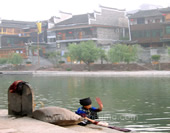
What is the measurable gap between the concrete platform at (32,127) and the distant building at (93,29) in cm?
4232

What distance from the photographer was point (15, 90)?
9461 millimetres

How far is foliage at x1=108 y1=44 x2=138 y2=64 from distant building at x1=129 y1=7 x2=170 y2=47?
7090mm

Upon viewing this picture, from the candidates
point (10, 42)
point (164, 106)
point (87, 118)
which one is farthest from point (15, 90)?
point (10, 42)

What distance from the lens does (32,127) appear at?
7668 millimetres

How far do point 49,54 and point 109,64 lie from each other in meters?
14.2

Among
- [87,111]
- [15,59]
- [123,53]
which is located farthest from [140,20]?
[87,111]

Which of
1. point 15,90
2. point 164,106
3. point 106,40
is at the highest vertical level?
point 106,40

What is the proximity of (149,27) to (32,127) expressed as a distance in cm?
4375

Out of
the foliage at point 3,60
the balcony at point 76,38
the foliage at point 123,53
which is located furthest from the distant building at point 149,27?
the foliage at point 3,60

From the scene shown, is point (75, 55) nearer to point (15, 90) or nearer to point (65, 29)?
point (65, 29)

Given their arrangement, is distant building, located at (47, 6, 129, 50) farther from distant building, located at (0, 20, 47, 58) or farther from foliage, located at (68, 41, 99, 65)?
foliage, located at (68, 41, 99, 65)

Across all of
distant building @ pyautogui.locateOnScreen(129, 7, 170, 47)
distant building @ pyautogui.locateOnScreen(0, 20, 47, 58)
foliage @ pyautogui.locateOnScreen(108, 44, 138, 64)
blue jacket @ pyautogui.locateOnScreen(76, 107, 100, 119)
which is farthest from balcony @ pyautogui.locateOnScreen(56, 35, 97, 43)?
blue jacket @ pyautogui.locateOnScreen(76, 107, 100, 119)

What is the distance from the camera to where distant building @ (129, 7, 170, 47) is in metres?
47.7

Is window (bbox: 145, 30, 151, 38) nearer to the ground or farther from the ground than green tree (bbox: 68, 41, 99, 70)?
farther from the ground
